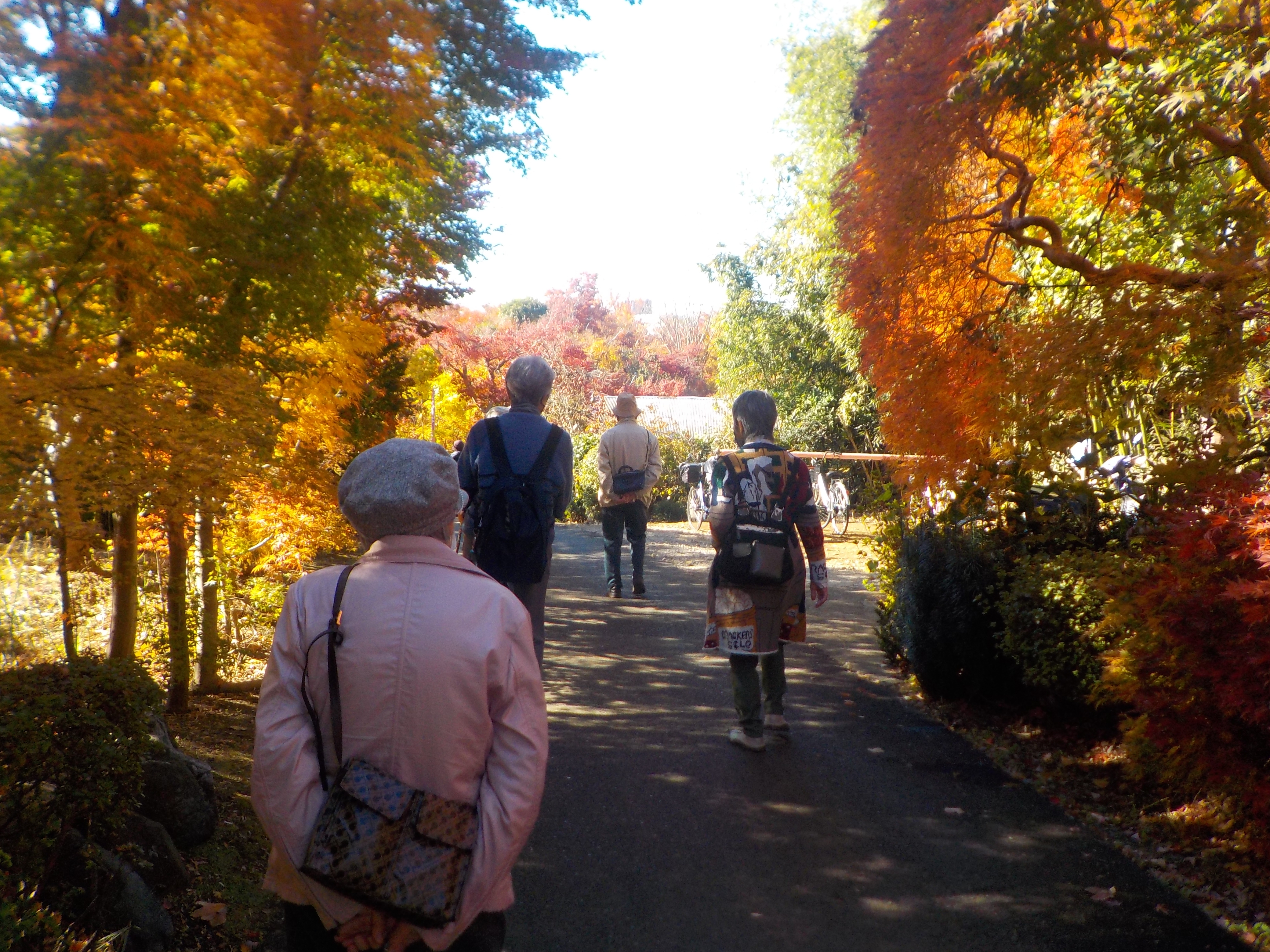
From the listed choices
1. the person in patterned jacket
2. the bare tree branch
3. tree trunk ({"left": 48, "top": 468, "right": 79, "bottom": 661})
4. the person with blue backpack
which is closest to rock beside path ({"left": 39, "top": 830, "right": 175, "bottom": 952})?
tree trunk ({"left": 48, "top": 468, "right": 79, "bottom": 661})

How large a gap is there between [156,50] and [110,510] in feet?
5.18

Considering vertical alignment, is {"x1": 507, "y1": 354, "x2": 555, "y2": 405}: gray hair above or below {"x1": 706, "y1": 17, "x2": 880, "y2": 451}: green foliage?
below

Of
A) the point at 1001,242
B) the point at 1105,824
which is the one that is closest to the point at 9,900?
the point at 1105,824

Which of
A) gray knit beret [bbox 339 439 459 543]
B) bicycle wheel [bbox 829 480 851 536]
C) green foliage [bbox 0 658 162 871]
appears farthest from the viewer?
bicycle wheel [bbox 829 480 851 536]

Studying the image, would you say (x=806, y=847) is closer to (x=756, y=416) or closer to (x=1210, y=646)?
(x=1210, y=646)

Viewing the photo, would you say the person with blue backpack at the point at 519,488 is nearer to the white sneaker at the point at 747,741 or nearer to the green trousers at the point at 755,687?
the green trousers at the point at 755,687

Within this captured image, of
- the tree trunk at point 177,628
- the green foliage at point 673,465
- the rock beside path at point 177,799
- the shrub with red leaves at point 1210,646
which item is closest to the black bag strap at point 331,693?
the rock beside path at point 177,799

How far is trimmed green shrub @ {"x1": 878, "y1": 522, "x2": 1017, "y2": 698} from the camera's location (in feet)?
18.5

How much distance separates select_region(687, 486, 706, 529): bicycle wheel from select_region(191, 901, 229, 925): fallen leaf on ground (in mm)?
14680

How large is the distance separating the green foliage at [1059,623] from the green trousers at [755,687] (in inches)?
47.6

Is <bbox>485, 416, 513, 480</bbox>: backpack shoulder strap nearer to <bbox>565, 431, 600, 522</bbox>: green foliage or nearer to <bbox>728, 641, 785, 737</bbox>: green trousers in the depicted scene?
<bbox>728, 641, 785, 737</bbox>: green trousers

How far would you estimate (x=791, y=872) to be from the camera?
3.84 m

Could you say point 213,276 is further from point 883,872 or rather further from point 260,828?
point 883,872

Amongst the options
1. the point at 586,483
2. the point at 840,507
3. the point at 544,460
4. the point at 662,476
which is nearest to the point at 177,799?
the point at 544,460
